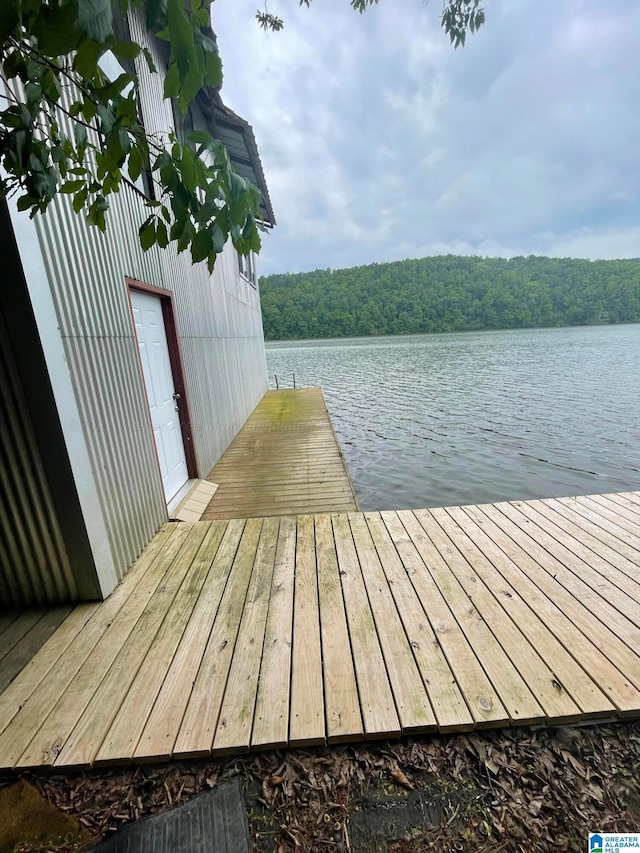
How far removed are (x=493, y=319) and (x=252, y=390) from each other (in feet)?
177

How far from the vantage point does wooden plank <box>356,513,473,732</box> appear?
1.60 metres

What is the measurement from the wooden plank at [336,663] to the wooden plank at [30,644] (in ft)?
5.19

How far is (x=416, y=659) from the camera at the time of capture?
6.22 feet

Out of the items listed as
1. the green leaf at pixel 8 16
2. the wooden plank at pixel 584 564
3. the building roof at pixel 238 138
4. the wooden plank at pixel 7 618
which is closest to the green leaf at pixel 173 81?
the green leaf at pixel 8 16

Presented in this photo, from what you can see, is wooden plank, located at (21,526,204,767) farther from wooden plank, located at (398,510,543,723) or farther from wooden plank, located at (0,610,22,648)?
wooden plank, located at (398,510,543,723)

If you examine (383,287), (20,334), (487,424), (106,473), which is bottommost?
(487,424)

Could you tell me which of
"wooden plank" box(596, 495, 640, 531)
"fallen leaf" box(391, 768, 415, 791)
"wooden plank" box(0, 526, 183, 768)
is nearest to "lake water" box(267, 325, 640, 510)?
"wooden plank" box(596, 495, 640, 531)

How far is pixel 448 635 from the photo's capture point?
204cm

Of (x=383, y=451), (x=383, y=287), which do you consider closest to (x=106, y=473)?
(x=383, y=451)

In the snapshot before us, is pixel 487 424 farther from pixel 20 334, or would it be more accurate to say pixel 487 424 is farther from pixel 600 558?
pixel 20 334

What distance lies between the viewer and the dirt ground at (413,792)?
126 centimetres

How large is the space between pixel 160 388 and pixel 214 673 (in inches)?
116

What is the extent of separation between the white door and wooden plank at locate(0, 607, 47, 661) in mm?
1552

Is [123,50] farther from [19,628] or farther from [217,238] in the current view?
[19,628]
